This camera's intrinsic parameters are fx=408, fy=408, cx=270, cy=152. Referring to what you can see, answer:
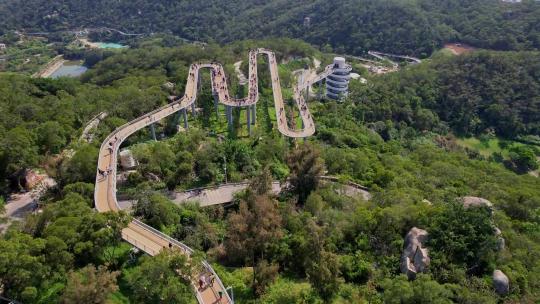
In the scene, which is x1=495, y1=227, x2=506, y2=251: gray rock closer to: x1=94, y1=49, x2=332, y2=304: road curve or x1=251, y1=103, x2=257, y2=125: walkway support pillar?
x1=94, y1=49, x2=332, y2=304: road curve

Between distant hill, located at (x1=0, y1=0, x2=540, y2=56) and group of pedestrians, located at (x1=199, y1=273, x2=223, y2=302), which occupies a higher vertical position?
group of pedestrians, located at (x1=199, y1=273, x2=223, y2=302)

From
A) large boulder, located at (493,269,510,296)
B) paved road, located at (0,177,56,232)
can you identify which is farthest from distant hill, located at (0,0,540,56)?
paved road, located at (0,177,56,232)

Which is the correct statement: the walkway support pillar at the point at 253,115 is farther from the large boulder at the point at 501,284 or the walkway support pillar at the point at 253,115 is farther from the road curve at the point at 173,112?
the large boulder at the point at 501,284

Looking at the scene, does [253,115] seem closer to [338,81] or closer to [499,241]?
[338,81]

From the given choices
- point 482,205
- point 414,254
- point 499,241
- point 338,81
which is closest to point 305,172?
point 414,254

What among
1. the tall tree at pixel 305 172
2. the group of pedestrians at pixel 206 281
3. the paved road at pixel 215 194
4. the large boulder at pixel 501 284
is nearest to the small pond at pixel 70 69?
the paved road at pixel 215 194

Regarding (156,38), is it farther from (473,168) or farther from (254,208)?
(254,208)
